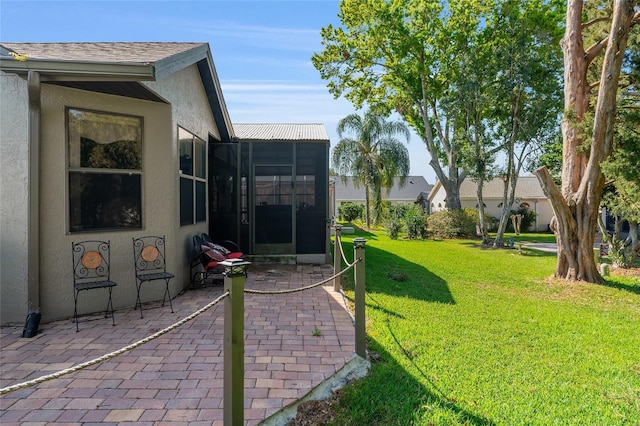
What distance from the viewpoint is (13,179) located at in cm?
443

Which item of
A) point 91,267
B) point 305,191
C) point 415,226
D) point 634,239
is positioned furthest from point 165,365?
point 415,226

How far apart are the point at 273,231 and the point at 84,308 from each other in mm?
4916

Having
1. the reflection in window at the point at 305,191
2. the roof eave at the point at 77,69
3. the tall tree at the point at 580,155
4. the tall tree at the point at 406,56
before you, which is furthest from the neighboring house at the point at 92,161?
the tall tree at the point at 406,56

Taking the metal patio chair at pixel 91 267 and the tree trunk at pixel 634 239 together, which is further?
the tree trunk at pixel 634 239

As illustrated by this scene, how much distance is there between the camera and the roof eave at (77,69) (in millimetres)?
4070

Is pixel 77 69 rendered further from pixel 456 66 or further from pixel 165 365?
pixel 456 66

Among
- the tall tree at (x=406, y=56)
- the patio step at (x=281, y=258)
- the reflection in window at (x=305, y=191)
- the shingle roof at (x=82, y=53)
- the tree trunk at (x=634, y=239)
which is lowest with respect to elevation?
the patio step at (x=281, y=258)

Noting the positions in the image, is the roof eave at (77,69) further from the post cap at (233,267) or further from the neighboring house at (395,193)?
the neighboring house at (395,193)

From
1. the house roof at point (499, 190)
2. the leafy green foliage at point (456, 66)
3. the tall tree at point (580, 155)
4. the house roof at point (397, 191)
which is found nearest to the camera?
the tall tree at point (580, 155)

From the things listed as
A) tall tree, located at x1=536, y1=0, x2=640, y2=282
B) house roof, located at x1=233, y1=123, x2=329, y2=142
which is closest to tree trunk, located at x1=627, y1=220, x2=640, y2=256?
tall tree, located at x1=536, y1=0, x2=640, y2=282

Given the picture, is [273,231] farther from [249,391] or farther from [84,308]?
[249,391]

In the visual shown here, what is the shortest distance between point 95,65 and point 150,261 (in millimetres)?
2886

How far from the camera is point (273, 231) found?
9250 mm

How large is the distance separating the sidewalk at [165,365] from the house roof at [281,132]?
4990 mm
